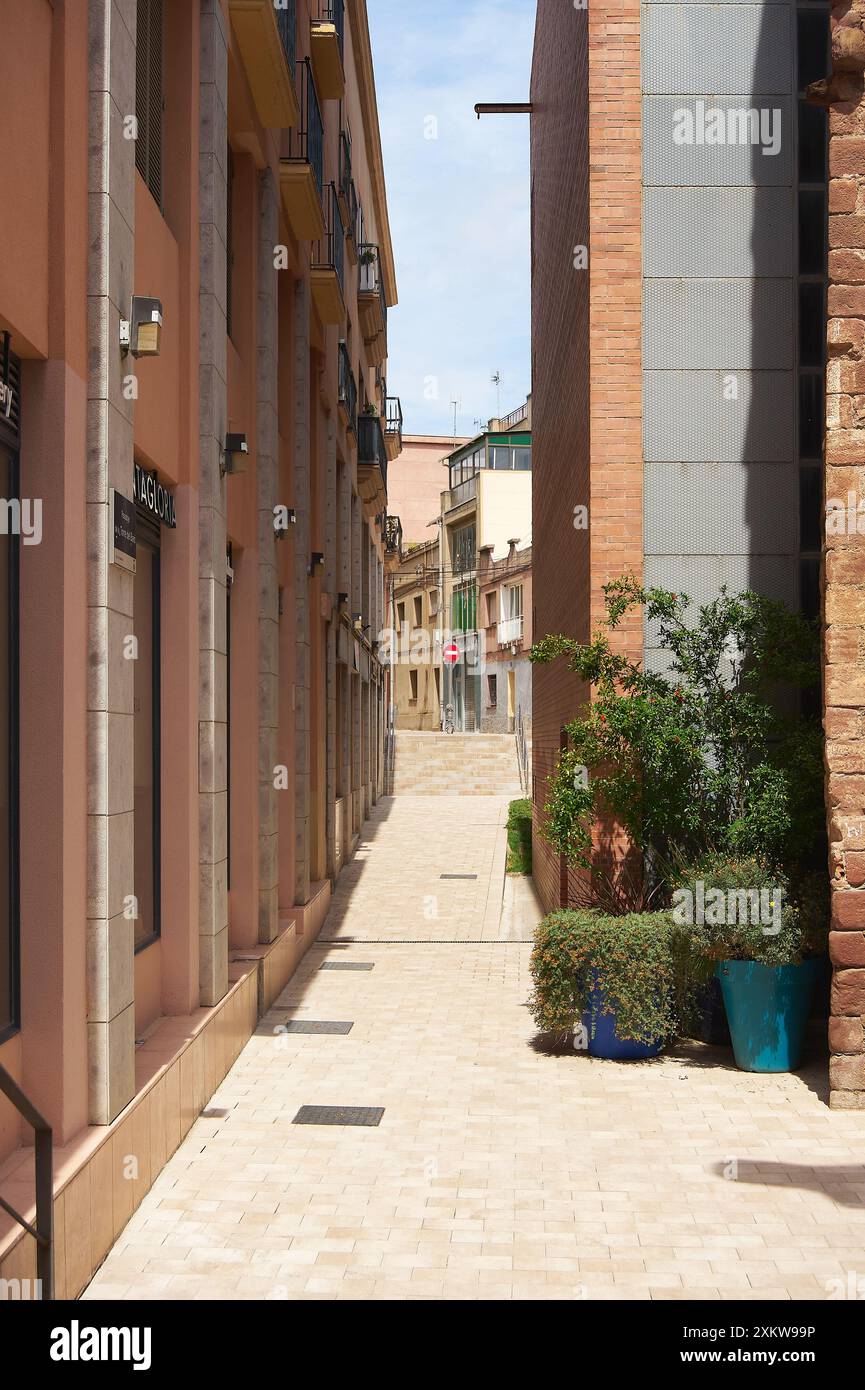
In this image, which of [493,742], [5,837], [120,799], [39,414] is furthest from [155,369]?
[493,742]

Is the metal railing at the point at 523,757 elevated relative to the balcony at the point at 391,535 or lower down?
lower down

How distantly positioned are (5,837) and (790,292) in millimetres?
7379

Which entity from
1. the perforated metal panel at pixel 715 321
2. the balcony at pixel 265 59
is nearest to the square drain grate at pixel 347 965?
the perforated metal panel at pixel 715 321

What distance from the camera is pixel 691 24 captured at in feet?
33.3

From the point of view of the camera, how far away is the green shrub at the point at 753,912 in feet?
27.4

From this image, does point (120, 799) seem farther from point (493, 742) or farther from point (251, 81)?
point (493, 742)

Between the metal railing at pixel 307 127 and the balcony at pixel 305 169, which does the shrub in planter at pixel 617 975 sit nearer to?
the balcony at pixel 305 169

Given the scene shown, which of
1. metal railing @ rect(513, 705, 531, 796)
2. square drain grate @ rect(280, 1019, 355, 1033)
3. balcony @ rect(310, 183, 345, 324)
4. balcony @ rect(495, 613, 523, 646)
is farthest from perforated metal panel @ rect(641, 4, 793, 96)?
balcony @ rect(495, 613, 523, 646)

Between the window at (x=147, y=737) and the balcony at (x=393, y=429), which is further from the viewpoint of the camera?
the balcony at (x=393, y=429)

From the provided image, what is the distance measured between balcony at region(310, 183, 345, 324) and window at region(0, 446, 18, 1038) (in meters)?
9.90

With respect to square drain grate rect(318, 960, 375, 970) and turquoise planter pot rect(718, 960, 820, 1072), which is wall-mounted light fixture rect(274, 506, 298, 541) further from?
turquoise planter pot rect(718, 960, 820, 1072)

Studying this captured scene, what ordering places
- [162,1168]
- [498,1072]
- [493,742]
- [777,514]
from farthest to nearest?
1. [493,742]
2. [777,514]
3. [498,1072]
4. [162,1168]

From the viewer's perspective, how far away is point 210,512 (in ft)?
28.2

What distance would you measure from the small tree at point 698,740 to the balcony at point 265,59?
473 cm
